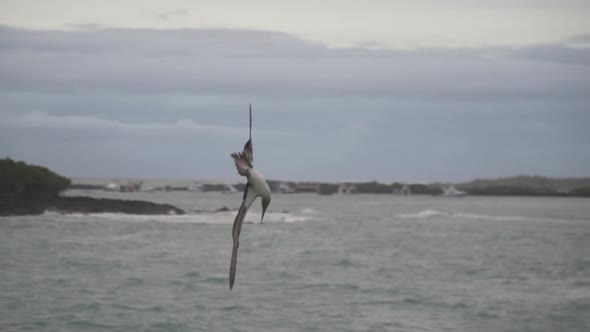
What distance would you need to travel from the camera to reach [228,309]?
3384 centimetres

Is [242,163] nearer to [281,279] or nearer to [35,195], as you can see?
[281,279]

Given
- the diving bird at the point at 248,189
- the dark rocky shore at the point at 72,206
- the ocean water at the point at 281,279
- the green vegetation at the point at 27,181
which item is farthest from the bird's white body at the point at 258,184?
the green vegetation at the point at 27,181

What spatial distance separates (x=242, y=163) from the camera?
884 cm

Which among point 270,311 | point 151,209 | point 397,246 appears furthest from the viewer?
point 151,209

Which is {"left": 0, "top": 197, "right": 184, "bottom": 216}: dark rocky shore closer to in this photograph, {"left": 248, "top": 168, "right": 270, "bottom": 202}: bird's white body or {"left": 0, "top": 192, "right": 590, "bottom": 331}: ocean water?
{"left": 0, "top": 192, "right": 590, "bottom": 331}: ocean water

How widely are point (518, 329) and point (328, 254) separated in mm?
28107

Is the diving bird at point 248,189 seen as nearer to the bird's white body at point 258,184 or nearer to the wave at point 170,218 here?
the bird's white body at point 258,184

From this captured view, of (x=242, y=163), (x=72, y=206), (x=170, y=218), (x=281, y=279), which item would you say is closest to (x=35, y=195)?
(x=72, y=206)

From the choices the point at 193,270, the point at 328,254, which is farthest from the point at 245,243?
the point at 193,270

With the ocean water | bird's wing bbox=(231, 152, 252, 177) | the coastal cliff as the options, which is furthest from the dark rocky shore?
bird's wing bbox=(231, 152, 252, 177)

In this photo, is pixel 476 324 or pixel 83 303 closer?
pixel 476 324

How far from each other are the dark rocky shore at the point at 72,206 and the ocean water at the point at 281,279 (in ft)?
6.09

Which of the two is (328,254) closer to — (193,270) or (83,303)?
(193,270)

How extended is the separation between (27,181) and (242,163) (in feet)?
246
